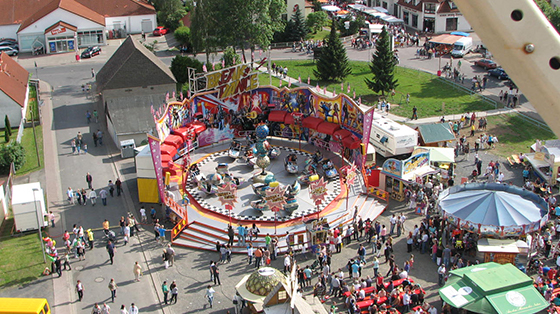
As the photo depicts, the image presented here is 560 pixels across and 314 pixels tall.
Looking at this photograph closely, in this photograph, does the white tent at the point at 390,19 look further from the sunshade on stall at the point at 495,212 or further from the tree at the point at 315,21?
the sunshade on stall at the point at 495,212

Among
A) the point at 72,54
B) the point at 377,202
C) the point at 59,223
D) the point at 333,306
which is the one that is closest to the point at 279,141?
the point at 377,202

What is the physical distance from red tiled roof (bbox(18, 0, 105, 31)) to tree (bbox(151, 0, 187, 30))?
389 inches

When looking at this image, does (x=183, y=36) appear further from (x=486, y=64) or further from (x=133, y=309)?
(x=133, y=309)

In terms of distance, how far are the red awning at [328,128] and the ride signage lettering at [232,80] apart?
718 cm

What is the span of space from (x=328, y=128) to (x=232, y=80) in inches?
358

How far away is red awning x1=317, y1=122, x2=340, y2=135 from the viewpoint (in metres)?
47.1

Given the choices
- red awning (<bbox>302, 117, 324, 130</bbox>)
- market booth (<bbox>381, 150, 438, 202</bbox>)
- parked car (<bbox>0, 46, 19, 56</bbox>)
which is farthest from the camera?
parked car (<bbox>0, 46, 19, 56</bbox>)

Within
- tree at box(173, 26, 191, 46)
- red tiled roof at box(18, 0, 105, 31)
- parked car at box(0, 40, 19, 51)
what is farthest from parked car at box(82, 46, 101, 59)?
tree at box(173, 26, 191, 46)

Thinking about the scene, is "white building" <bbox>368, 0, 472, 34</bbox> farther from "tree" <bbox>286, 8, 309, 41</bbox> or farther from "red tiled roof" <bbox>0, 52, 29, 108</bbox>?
"red tiled roof" <bbox>0, 52, 29, 108</bbox>

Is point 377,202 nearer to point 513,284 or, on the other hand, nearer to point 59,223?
point 513,284

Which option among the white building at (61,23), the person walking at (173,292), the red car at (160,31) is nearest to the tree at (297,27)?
the red car at (160,31)

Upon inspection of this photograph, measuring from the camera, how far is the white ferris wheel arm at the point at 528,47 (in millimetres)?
7340

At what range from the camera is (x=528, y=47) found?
24.3 ft

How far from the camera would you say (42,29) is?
8275cm
